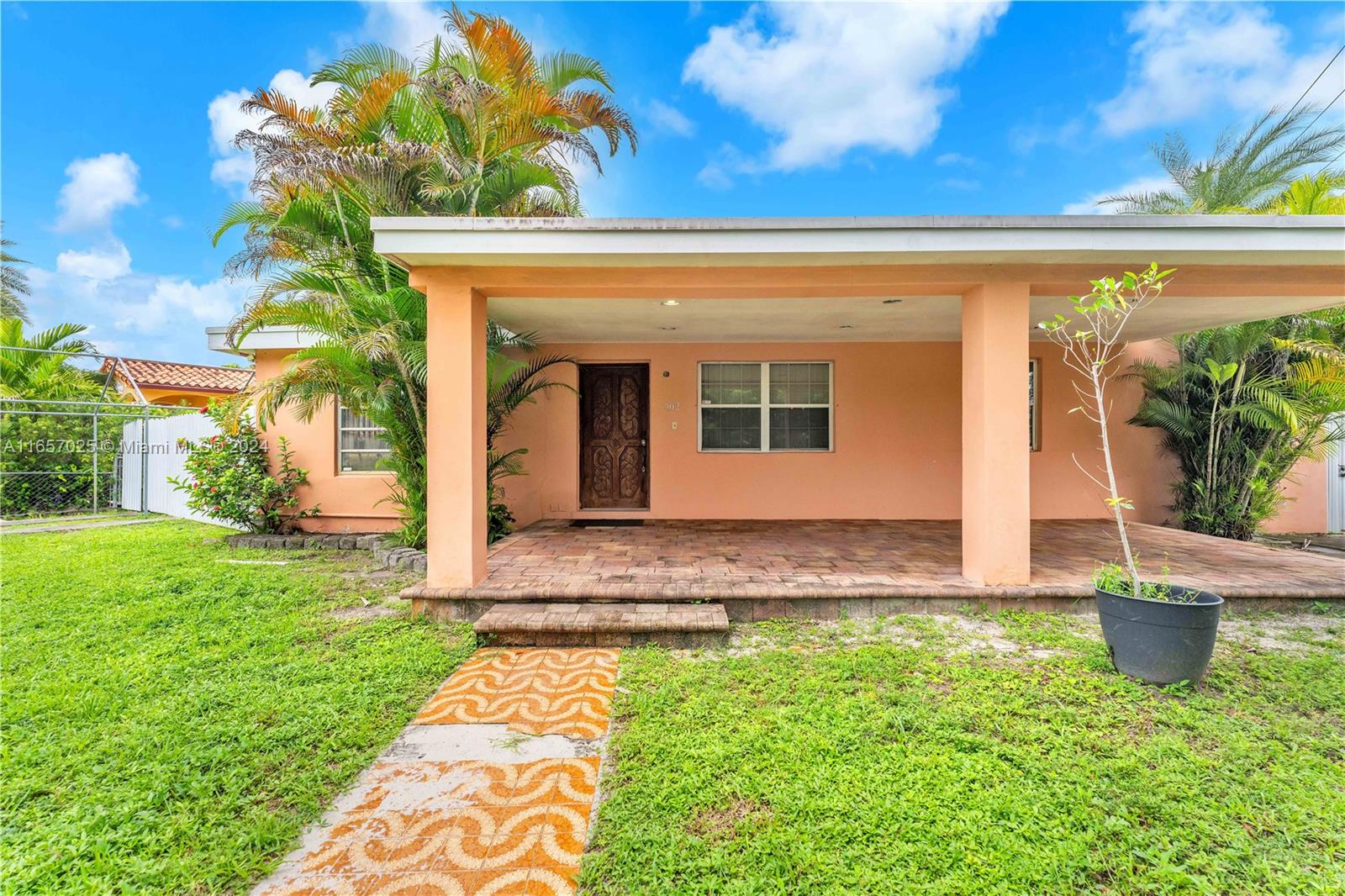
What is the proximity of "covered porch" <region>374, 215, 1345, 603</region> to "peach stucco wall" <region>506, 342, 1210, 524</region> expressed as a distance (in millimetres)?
569

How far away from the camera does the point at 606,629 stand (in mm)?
3662

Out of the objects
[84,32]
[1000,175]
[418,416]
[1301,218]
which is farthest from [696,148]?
[1301,218]

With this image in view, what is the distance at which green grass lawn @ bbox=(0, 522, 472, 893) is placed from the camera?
1823 millimetres

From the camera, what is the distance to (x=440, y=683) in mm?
3182

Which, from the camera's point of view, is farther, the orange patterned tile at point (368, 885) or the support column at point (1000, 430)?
the support column at point (1000, 430)

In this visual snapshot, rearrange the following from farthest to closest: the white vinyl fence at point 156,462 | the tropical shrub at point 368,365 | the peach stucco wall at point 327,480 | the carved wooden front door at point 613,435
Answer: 1. the white vinyl fence at point 156,462
2. the carved wooden front door at point 613,435
3. the peach stucco wall at point 327,480
4. the tropical shrub at point 368,365

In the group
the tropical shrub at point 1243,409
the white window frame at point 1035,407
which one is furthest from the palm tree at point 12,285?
the tropical shrub at point 1243,409

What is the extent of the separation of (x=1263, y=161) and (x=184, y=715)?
39.0 feet

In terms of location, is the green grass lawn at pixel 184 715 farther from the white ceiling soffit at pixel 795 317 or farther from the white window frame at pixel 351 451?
the white ceiling soffit at pixel 795 317

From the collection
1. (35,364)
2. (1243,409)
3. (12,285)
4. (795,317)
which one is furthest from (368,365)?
(12,285)

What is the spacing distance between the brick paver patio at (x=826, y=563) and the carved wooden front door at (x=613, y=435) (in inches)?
38.2

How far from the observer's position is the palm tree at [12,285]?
11680mm

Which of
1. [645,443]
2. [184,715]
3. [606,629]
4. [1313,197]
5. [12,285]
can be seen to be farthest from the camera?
[12,285]

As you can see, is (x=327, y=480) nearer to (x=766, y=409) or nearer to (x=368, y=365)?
(x=368, y=365)
